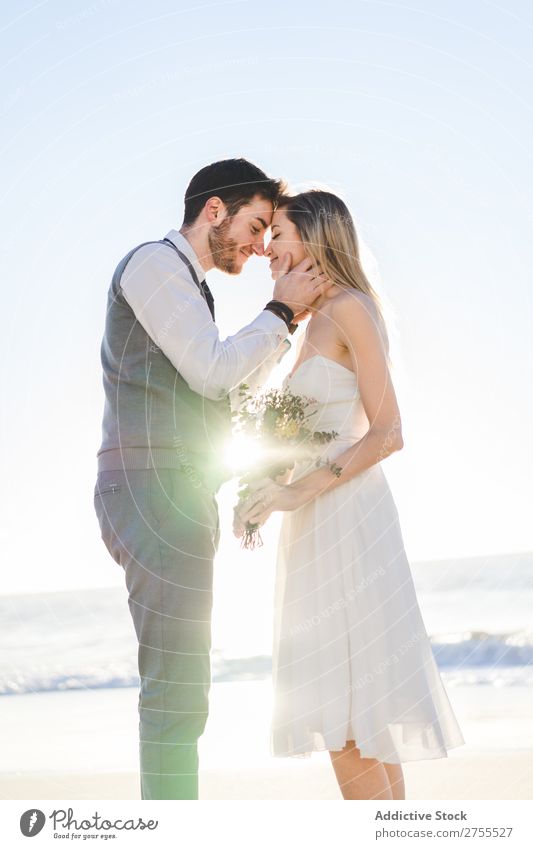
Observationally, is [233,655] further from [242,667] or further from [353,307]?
[353,307]

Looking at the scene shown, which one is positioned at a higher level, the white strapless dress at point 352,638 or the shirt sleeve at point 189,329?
the shirt sleeve at point 189,329

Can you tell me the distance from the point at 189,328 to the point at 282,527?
1.09 meters

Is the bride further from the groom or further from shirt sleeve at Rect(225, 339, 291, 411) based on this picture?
the groom

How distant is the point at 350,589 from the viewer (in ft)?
15.4

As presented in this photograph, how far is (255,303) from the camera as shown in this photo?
635cm

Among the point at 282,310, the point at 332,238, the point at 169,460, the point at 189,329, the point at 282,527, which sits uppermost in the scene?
the point at 332,238

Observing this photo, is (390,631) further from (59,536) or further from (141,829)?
(59,536)

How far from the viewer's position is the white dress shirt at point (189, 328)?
15.2 ft

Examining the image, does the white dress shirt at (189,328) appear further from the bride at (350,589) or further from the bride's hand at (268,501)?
the bride's hand at (268,501)

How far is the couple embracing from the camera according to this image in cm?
454

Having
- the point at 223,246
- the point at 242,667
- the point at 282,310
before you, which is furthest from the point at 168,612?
the point at 242,667

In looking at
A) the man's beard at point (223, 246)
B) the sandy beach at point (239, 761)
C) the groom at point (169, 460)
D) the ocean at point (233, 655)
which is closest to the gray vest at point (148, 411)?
the groom at point (169, 460)

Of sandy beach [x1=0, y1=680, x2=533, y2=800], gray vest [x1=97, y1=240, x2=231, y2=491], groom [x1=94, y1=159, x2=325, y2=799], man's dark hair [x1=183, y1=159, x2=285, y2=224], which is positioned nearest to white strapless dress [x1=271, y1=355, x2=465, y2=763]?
groom [x1=94, y1=159, x2=325, y2=799]

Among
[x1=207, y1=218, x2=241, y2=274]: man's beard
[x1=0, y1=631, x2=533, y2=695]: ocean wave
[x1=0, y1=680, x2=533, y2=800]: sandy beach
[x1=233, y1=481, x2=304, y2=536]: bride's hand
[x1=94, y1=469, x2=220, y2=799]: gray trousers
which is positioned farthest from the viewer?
[x1=0, y1=631, x2=533, y2=695]: ocean wave
